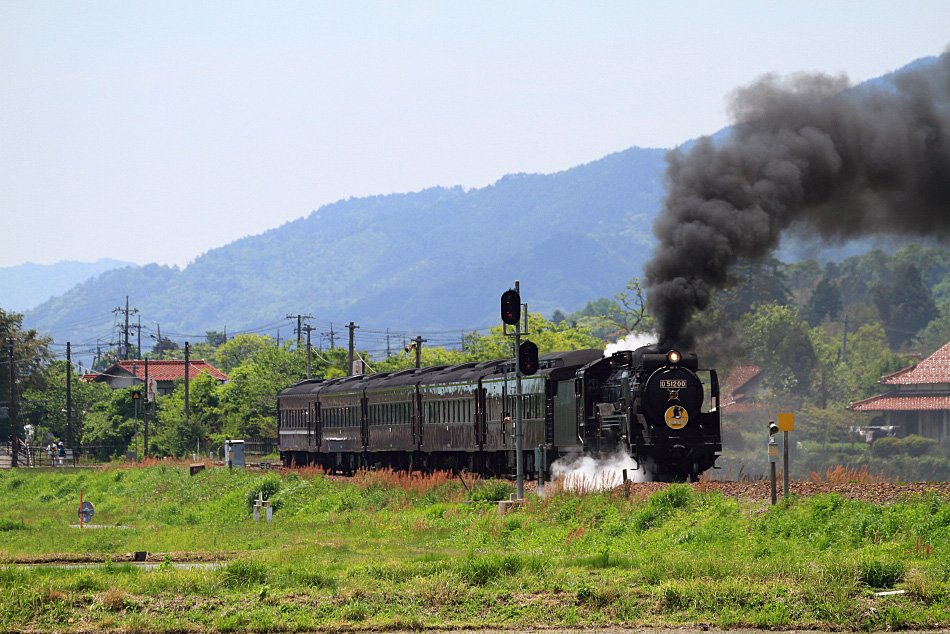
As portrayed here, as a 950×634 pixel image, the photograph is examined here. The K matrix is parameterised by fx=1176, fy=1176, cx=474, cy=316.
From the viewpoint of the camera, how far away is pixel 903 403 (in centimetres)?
8956

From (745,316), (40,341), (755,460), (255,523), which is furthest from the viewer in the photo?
(745,316)

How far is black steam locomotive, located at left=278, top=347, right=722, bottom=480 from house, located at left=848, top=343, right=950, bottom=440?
2029 inches

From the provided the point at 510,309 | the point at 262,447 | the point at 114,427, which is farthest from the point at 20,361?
the point at 510,309

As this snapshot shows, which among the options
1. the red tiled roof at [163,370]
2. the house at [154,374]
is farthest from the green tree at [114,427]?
the red tiled roof at [163,370]

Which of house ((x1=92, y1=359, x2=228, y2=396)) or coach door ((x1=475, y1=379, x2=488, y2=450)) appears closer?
coach door ((x1=475, y1=379, x2=488, y2=450))

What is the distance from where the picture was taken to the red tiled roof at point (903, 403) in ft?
283

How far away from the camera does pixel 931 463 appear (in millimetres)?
82312

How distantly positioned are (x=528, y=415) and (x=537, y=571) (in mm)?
18417

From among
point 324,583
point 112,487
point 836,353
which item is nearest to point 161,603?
point 324,583

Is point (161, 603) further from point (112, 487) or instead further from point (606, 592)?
point (112, 487)

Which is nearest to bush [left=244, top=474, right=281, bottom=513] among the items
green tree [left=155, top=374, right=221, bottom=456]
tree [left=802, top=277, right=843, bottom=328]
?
green tree [left=155, top=374, right=221, bottom=456]

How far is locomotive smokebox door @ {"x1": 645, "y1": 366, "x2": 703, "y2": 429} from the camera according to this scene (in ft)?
85.1

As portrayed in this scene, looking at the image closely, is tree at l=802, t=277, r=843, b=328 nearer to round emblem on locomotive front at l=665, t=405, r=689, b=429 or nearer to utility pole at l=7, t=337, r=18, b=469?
utility pole at l=7, t=337, r=18, b=469

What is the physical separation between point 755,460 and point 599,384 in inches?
2487
